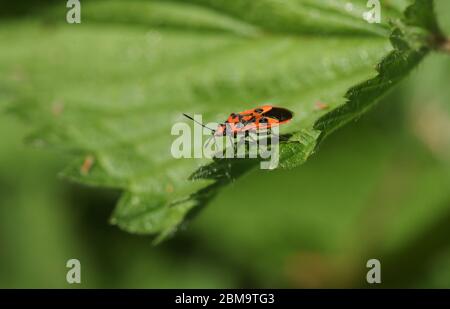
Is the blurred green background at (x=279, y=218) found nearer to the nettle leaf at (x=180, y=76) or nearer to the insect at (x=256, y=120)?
the nettle leaf at (x=180, y=76)

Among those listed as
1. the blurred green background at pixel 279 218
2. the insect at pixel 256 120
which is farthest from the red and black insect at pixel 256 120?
the blurred green background at pixel 279 218

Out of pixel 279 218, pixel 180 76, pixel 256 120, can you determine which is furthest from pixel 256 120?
pixel 279 218

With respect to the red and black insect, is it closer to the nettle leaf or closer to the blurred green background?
the nettle leaf

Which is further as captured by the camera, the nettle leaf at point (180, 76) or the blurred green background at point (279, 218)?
the blurred green background at point (279, 218)

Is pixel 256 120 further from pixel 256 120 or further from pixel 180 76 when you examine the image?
pixel 180 76

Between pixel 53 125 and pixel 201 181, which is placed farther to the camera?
pixel 53 125

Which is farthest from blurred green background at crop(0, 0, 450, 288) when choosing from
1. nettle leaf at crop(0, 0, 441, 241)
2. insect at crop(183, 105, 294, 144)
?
insect at crop(183, 105, 294, 144)
